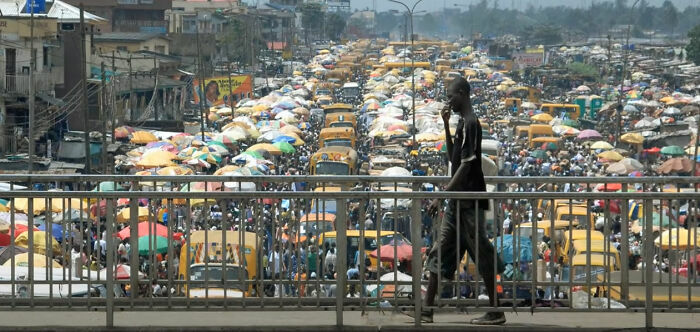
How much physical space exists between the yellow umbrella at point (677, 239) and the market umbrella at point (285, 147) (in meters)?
33.7

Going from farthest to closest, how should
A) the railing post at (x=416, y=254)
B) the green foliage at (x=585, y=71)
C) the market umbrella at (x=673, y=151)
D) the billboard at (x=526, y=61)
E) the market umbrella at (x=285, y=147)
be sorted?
the billboard at (x=526, y=61), the green foliage at (x=585, y=71), the market umbrella at (x=673, y=151), the market umbrella at (x=285, y=147), the railing post at (x=416, y=254)

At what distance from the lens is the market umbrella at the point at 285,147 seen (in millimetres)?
40312

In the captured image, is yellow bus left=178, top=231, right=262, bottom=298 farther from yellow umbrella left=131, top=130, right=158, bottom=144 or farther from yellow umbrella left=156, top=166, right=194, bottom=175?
yellow umbrella left=131, top=130, right=158, bottom=144

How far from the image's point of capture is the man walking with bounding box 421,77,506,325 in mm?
6238

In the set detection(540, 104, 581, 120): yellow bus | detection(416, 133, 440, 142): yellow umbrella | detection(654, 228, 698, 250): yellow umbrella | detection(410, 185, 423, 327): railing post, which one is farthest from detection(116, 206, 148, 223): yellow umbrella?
detection(540, 104, 581, 120): yellow bus

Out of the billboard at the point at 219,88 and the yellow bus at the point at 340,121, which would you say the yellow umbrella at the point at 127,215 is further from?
the billboard at the point at 219,88

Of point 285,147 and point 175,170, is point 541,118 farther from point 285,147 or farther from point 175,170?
point 175,170

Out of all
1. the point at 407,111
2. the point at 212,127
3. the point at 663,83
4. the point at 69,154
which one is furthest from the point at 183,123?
the point at 663,83

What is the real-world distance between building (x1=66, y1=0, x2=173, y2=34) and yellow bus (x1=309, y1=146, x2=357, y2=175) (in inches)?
2452

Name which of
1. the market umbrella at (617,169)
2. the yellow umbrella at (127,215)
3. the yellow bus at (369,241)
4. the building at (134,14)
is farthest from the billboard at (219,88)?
the yellow bus at (369,241)

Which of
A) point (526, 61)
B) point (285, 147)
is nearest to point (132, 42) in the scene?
point (285, 147)

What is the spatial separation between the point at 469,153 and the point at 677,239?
1.13 meters

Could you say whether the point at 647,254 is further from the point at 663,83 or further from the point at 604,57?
the point at 604,57

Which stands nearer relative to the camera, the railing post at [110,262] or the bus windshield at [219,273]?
the railing post at [110,262]
